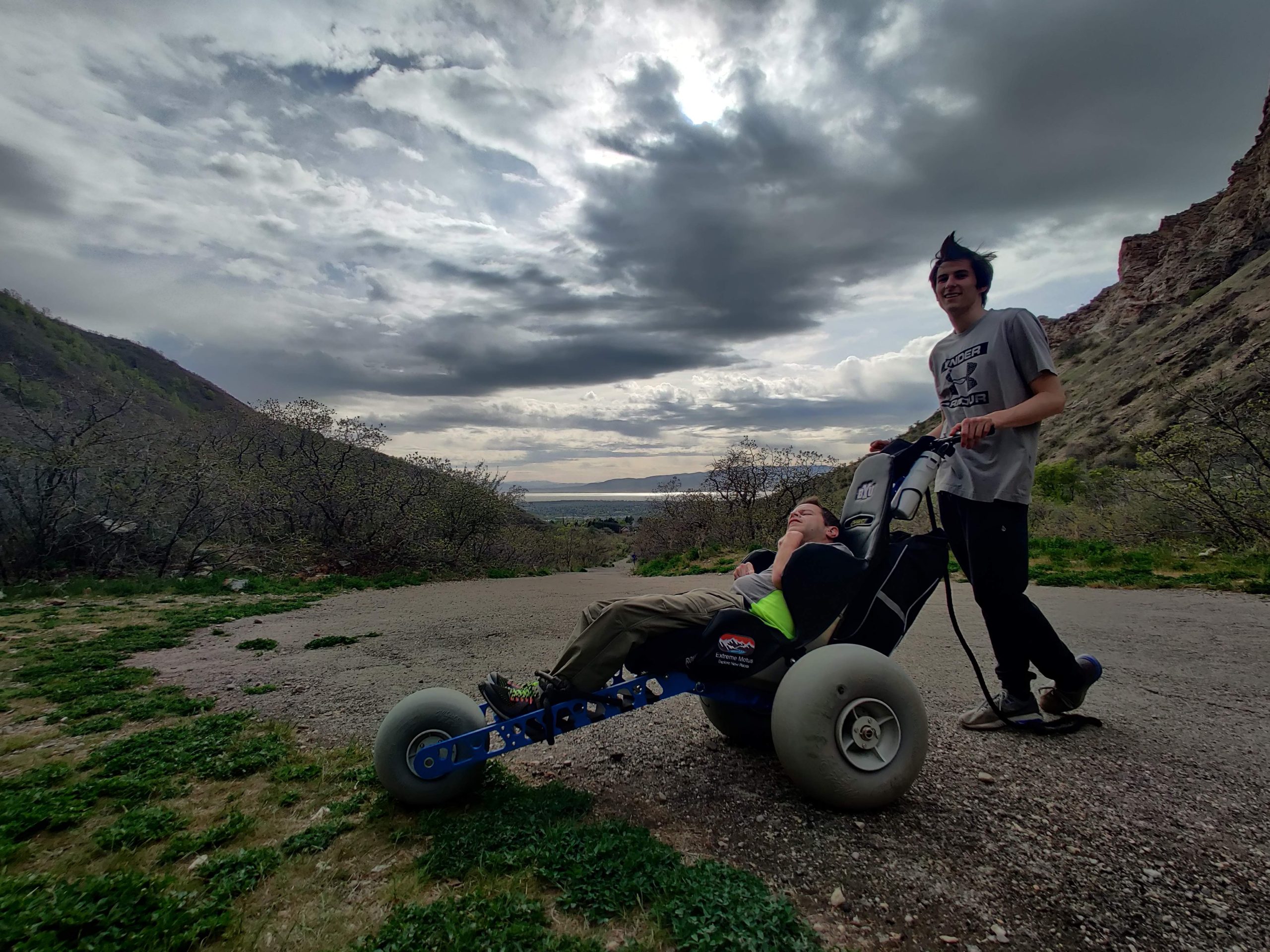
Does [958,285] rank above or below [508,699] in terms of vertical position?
above

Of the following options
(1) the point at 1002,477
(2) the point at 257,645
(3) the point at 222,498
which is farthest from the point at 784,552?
(3) the point at 222,498

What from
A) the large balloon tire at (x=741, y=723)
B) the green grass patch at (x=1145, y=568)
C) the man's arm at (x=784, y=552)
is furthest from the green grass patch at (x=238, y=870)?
the green grass patch at (x=1145, y=568)

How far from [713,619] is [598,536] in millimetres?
38619

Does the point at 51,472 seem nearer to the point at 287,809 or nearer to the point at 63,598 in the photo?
the point at 63,598

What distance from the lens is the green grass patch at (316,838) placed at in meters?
2.31

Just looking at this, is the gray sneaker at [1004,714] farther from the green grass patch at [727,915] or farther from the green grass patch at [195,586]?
the green grass patch at [195,586]

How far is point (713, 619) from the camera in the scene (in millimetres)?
2650

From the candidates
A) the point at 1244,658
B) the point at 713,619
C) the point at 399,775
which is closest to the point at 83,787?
the point at 399,775

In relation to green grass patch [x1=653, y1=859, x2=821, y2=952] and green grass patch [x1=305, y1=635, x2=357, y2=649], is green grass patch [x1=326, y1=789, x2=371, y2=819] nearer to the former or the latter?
green grass patch [x1=653, y1=859, x2=821, y2=952]

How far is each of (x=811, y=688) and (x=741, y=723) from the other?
3.35 ft

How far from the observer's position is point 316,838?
236 centimetres

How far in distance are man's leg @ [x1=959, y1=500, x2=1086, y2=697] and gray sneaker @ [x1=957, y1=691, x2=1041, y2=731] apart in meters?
0.23

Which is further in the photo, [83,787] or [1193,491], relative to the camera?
[1193,491]

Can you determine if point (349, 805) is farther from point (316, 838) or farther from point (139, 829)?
point (139, 829)
